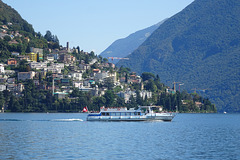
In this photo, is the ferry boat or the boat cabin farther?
the boat cabin

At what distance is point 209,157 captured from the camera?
202ft

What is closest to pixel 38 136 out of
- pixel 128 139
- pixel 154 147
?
pixel 128 139

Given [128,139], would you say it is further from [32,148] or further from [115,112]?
[115,112]

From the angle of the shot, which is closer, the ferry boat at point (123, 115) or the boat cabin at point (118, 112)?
the ferry boat at point (123, 115)

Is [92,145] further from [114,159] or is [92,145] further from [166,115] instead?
[166,115]

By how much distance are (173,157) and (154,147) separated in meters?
9.99

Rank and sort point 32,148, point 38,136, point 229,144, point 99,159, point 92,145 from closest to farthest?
point 99,159, point 32,148, point 92,145, point 229,144, point 38,136

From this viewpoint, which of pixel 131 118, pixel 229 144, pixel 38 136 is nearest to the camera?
pixel 229 144

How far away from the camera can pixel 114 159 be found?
192 feet

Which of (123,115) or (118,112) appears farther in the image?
(118,112)

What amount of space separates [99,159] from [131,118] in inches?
3124

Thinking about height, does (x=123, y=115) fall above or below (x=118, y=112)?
below

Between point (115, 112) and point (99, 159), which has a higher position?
point (115, 112)

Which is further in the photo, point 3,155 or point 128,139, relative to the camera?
point 128,139
